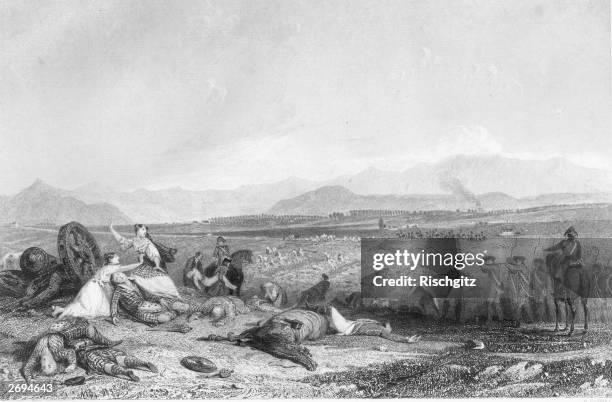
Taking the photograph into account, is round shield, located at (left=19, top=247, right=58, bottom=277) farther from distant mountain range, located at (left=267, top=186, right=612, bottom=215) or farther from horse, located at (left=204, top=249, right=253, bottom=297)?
distant mountain range, located at (left=267, top=186, right=612, bottom=215)

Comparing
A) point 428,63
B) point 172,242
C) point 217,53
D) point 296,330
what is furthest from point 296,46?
point 296,330

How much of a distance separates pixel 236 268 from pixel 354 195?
1.82 meters

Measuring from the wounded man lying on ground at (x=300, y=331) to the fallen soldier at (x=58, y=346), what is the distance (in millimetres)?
1497

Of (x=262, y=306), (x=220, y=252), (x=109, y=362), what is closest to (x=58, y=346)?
(x=109, y=362)

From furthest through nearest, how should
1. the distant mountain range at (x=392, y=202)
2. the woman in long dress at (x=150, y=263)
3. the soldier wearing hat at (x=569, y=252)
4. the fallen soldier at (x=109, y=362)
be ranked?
the distant mountain range at (x=392, y=202) → the soldier wearing hat at (x=569, y=252) → the woman in long dress at (x=150, y=263) → the fallen soldier at (x=109, y=362)

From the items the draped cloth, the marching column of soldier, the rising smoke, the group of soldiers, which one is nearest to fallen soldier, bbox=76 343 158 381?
the marching column of soldier

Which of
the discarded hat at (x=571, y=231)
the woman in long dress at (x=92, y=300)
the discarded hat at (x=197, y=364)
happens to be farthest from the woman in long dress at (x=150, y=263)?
the discarded hat at (x=571, y=231)

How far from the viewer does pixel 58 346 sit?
971 cm

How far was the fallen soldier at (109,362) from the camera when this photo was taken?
31.8ft

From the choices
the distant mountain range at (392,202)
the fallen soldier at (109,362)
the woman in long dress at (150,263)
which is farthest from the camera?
the distant mountain range at (392,202)

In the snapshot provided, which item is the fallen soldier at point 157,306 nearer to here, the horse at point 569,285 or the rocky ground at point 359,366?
the rocky ground at point 359,366

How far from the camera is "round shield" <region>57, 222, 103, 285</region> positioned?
33.0ft

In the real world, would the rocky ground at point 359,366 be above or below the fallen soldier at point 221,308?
below

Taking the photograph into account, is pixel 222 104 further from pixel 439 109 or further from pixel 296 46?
pixel 439 109
